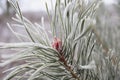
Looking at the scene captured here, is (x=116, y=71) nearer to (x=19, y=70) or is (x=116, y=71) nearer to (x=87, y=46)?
(x=87, y=46)

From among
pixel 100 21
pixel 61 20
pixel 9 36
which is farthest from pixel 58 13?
pixel 9 36

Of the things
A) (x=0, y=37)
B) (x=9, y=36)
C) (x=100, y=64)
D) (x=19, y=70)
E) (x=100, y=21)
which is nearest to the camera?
(x=19, y=70)

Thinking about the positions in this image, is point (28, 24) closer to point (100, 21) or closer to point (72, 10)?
point (72, 10)

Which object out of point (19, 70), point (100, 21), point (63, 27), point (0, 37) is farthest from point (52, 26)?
point (0, 37)

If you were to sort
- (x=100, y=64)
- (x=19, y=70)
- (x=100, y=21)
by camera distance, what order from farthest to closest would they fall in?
(x=100, y=21) → (x=100, y=64) → (x=19, y=70)

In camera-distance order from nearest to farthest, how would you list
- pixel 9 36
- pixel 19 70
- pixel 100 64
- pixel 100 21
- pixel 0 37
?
pixel 19 70 < pixel 100 64 < pixel 100 21 < pixel 9 36 < pixel 0 37

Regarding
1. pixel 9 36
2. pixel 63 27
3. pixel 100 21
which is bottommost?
pixel 63 27

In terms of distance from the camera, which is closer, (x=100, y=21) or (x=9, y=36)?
(x=100, y=21)

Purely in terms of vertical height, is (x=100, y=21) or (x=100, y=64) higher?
(x=100, y=21)

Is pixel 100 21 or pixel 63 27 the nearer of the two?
pixel 63 27
